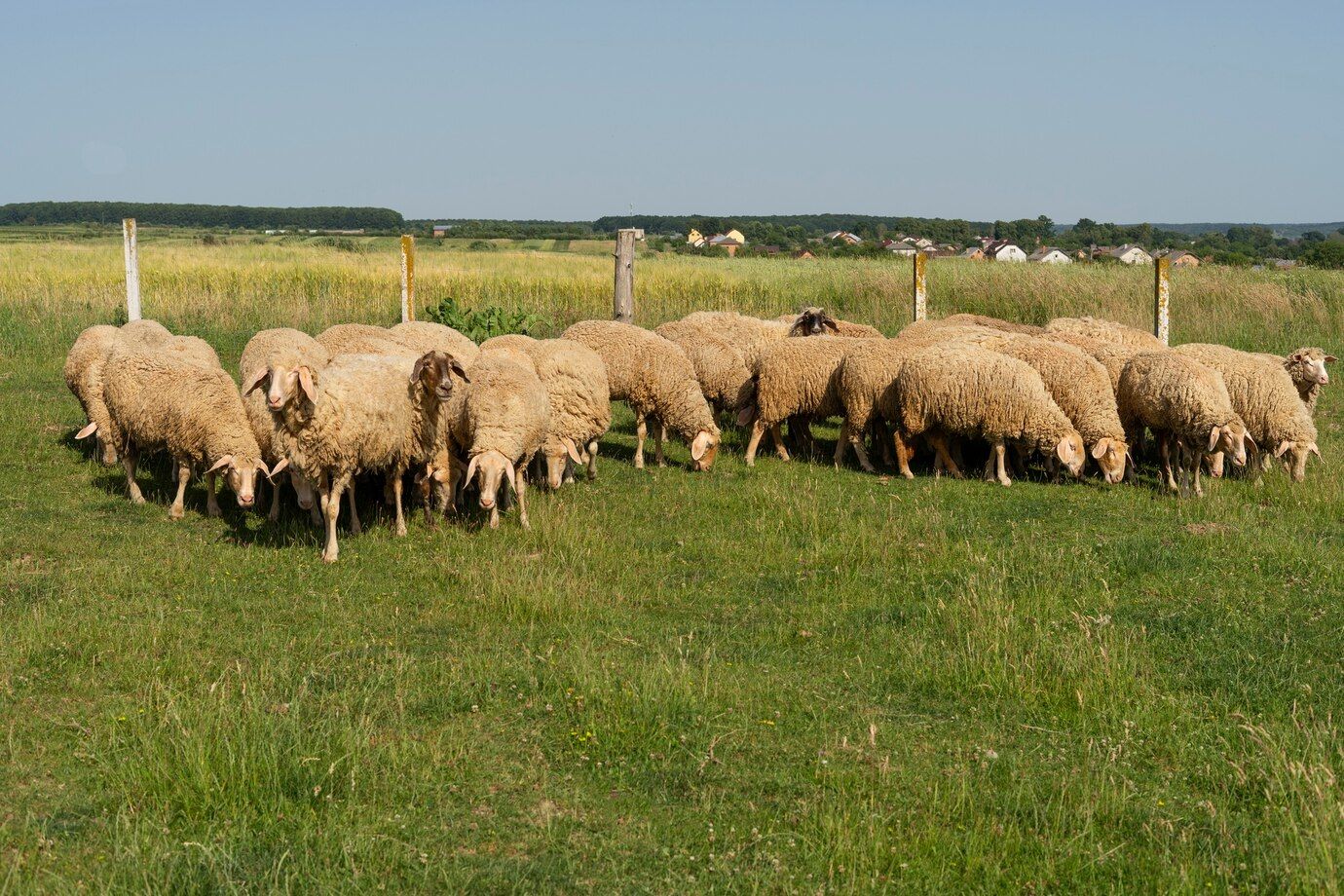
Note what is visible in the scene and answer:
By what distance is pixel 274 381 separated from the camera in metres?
9.07

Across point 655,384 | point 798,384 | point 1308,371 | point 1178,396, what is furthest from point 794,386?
point 1308,371

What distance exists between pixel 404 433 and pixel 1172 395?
7.90 meters

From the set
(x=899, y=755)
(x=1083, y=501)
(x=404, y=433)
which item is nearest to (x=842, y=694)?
(x=899, y=755)

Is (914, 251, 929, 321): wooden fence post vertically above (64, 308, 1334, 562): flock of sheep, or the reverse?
(914, 251, 929, 321): wooden fence post

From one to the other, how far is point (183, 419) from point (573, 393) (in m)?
3.65

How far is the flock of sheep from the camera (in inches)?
397

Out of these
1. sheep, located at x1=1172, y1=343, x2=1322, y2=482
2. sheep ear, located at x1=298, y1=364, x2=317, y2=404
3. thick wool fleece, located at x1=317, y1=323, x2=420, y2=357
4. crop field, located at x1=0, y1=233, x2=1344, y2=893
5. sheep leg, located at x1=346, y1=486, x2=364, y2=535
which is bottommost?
crop field, located at x1=0, y1=233, x2=1344, y2=893

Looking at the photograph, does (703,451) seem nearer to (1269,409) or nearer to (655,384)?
(655,384)

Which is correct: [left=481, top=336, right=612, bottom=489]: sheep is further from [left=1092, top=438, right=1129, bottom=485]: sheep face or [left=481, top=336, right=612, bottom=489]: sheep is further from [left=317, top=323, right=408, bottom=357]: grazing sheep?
[left=1092, top=438, right=1129, bottom=485]: sheep face

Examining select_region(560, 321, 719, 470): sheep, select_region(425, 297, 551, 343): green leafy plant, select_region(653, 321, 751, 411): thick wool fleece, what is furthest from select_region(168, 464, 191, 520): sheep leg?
select_region(425, 297, 551, 343): green leafy plant

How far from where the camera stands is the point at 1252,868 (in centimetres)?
486

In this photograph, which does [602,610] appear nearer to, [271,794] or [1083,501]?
[271,794]

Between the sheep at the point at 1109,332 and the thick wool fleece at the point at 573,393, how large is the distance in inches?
276

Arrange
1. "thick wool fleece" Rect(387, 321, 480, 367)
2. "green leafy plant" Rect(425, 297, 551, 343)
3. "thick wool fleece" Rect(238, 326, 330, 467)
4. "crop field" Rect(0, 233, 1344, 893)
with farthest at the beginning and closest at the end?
"green leafy plant" Rect(425, 297, 551, 343), "thick wool fleece" Rect(387, 321, 480, 367), "thick wool fleece" Rect(238, 326, 330, 467), "crop field" Rect(0, 233, 1344, 893)
